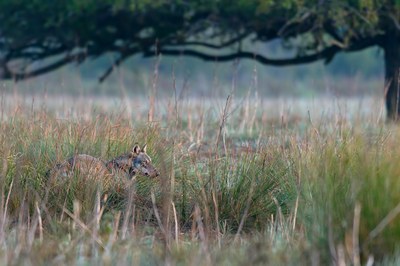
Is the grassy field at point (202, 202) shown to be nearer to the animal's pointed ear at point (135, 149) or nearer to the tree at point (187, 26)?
the animal's pointed ear at point (135, 149)

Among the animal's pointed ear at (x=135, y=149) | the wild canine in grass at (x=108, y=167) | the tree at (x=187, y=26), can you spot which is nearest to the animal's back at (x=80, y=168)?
the wild canine in grass at (x=108, y=167)

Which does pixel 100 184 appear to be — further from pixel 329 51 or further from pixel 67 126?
pixel 329 51

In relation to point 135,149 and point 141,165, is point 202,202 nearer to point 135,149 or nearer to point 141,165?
point 141,165

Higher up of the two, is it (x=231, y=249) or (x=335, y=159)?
(x=335, y=159)

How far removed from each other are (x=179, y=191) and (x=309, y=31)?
33.0ft

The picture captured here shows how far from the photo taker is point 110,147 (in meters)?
8.86

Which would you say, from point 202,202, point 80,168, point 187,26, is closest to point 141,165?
point 80,168

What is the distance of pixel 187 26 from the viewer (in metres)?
18.4

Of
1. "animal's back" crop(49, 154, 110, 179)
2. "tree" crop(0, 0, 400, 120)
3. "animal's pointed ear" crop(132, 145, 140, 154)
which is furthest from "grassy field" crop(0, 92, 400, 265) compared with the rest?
"tree" crop(0, 0, 400, 120)

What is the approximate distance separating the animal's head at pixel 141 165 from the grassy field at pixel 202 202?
0.07 metres

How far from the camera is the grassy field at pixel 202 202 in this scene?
20.1ft

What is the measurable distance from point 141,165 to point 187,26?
34.2 feet

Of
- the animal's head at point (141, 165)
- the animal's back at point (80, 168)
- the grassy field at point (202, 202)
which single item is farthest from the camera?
the animal's head at point (141, 165)

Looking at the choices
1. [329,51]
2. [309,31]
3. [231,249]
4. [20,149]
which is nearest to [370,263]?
[231,249]
